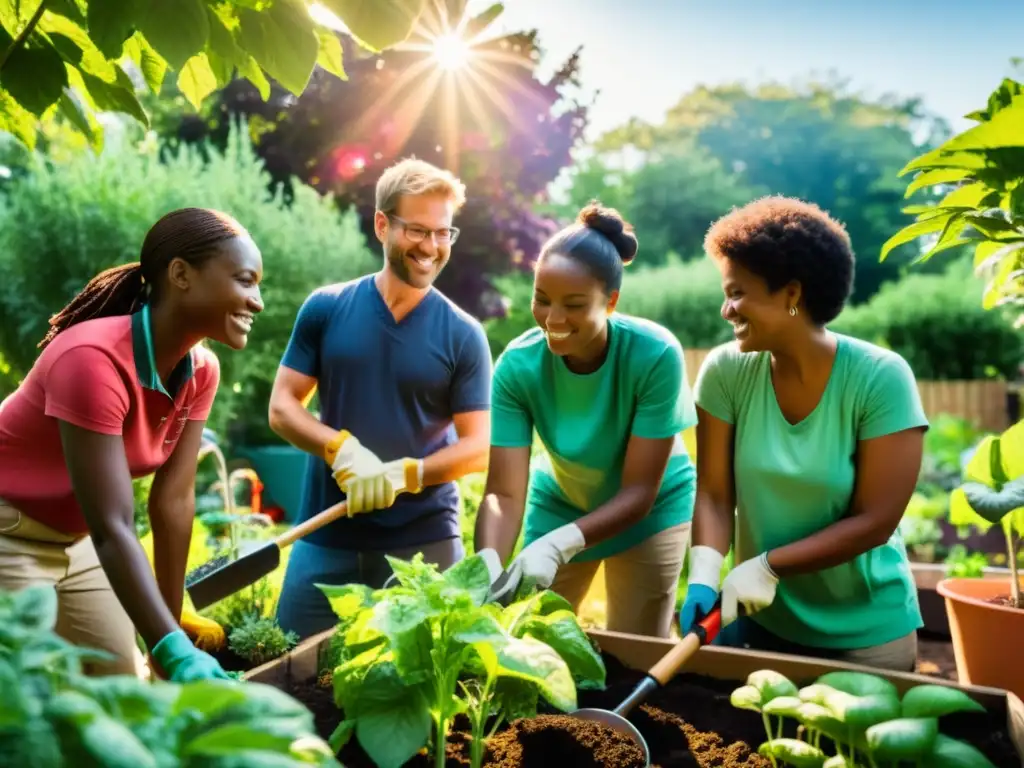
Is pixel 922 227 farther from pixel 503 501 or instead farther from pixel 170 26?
pixel 170 26

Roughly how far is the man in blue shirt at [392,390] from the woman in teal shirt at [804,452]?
725mm

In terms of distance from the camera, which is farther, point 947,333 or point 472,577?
point 947,333

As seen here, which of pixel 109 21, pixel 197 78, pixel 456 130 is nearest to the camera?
pixel 109 21

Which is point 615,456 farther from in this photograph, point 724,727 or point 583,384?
point 724,727

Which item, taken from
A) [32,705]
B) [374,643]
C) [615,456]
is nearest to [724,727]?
[374,643]

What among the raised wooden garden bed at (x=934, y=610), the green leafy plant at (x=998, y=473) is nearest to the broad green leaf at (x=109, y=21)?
the green leafy plant at (x=998, y=473)

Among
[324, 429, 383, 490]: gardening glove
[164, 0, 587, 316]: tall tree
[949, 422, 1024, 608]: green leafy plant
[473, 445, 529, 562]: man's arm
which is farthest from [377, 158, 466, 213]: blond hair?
[164, 0, 587, 316]: tall tree

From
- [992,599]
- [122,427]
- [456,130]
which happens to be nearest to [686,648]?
[992,599]

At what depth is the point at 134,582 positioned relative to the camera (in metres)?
1.41

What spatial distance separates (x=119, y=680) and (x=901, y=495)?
1.53 meters

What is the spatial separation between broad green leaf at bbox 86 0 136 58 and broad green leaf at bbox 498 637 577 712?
0.88 m

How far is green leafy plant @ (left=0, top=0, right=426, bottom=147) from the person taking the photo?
44.5 inches

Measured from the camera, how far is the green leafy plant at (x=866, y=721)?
1.15 m

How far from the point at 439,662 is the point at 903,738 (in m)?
0.59
